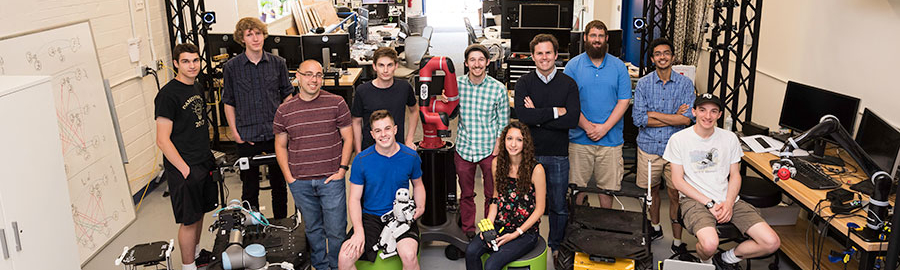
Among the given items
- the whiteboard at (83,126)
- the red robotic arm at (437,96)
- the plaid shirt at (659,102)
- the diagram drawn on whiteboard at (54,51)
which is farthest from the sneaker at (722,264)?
the diagram drawn on whiteboard at (54,51)

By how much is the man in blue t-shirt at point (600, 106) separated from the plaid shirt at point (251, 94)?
204 centimetres

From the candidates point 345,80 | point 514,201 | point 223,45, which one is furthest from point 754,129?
point 223,45

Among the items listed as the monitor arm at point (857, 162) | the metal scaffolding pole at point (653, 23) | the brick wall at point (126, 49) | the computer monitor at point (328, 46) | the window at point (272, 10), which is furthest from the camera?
the window at point (272, 10)

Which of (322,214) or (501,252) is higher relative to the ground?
(322,214)

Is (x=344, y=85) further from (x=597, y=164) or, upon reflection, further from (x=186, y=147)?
(x=597, y=164)

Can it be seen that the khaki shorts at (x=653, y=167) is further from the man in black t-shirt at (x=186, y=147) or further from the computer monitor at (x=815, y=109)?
the man in black t-shirt at (x=186, y=147)

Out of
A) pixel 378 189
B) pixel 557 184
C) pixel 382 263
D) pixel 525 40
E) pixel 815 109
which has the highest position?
pixel 525 40

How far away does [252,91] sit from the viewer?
4.80 m

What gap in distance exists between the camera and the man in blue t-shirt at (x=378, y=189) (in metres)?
4.04

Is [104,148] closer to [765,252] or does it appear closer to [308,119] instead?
[308,119]

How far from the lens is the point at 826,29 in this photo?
545 cm

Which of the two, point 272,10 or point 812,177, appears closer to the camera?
point 812,177

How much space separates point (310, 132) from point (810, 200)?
116 inches

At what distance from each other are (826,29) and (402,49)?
7.42m
